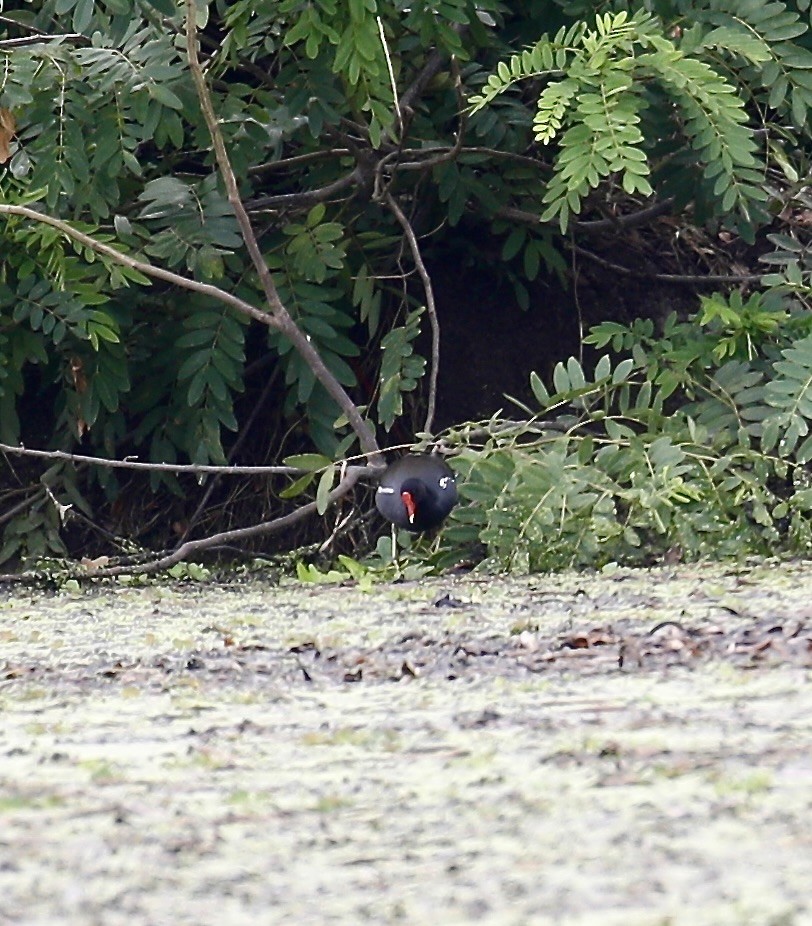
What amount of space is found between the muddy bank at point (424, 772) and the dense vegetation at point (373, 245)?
50.4 inches

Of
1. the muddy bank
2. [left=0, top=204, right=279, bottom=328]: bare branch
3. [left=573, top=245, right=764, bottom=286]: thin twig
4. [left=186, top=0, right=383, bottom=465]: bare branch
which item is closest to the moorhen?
[left=186, top=0, right=383, bottom=465]: bare branch

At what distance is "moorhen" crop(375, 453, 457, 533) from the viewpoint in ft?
12.9

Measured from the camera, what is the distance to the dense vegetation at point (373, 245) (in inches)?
156

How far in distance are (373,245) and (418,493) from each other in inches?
46.7

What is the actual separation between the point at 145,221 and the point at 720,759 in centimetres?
360

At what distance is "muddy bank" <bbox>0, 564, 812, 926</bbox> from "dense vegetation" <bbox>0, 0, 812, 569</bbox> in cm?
128

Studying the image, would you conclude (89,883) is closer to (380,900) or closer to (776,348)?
(380,900)

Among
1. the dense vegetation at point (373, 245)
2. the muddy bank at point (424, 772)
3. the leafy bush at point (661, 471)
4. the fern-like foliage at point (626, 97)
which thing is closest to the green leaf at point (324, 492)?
the dense vegetation at point (373, 245)

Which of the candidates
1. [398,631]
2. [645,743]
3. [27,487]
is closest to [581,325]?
[27,487]

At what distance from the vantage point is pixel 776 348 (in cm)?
442

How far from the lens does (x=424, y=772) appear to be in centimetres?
152

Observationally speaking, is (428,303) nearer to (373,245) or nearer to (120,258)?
(373,245)

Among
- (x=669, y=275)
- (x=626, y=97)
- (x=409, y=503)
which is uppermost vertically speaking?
(x=626, y=97)

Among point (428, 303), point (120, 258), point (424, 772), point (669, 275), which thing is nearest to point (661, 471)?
point (428, 303)
